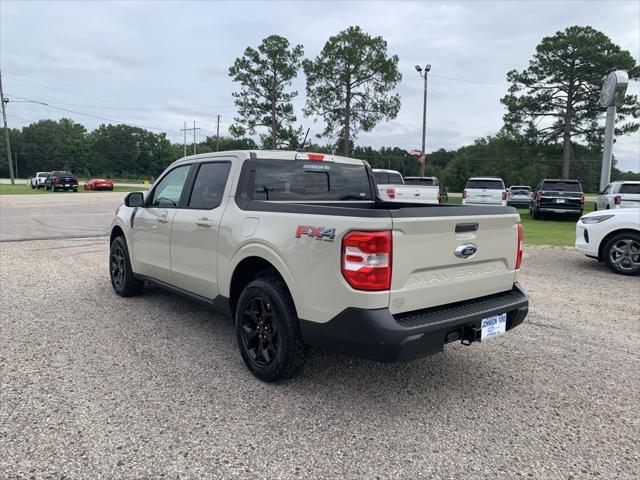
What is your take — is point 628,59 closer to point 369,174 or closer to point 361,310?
point 369,174

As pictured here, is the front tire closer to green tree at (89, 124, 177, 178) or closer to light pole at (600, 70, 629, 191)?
light pole at (600, 70, 629, 191)

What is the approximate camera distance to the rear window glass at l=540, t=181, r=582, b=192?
18422mm

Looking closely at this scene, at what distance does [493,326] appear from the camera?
345cm

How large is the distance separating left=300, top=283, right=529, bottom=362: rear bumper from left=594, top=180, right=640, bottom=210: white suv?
13.8 metres

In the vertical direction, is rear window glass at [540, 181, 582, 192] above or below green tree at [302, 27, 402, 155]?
below

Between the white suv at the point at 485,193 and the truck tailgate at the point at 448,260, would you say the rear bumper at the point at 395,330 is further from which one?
the white suv at the point at 485,193

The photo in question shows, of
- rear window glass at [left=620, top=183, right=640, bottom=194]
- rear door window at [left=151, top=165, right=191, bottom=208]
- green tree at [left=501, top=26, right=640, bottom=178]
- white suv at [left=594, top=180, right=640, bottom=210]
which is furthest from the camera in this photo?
green tree at [left=501, top=26, right=640, bottom=178]

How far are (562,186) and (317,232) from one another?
727 inches

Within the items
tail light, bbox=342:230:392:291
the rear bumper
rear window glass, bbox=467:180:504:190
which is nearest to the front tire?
the rear bumper

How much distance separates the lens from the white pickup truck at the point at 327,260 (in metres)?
2.89

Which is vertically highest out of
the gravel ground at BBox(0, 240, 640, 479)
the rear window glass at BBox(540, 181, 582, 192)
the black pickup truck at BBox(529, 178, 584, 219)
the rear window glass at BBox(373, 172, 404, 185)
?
the rear window glass at BBox(373, 172, 404, 185)

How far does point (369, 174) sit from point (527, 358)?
7.73 feet

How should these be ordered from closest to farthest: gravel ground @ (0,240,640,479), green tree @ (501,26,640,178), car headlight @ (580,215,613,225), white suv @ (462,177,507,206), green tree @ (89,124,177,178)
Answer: gravel ground @ (0,240,640,479) → car headlight @ (580,215,613,225) → white suv @ (462,177,507,206) → green tree @ (501,26,640,178) → green tree @ (89,124,177,178)

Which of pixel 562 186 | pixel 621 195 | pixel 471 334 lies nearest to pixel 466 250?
pixel 471 334
